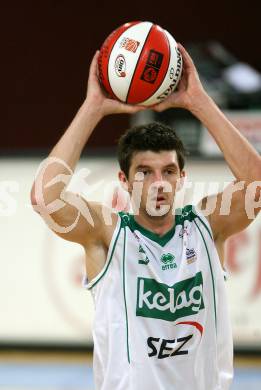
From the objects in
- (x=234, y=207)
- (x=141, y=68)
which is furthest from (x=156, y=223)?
(x=141, y=68)

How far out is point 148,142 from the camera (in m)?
3.63

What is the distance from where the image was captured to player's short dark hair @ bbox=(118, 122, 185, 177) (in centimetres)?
362

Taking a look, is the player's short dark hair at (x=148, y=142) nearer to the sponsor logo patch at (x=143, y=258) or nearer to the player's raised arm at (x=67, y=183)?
the player's raised arm at (x=67, y=183)

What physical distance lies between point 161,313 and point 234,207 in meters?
0.68

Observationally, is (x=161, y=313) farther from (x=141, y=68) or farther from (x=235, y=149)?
(x=141, y=68)

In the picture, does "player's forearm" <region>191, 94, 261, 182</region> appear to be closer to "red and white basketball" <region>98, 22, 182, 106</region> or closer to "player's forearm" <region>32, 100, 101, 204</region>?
"red and white basketball" <region>98, 22, 182, 106</region>

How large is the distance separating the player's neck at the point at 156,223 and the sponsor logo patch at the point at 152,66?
2.30ft

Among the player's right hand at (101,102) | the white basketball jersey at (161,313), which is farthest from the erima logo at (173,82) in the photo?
the white basketball jersey at (161,313)

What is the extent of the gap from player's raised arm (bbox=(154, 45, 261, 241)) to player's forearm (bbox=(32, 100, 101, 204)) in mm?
390

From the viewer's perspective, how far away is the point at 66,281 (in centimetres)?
761

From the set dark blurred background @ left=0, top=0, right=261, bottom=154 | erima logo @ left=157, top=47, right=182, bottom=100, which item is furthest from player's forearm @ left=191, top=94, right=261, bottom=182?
dark blurred background @ left=0, top=0, right=261, bottom=154

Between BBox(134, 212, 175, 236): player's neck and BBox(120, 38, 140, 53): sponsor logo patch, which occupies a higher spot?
BBox(120, 38, 140, 53): sponsor logo patch

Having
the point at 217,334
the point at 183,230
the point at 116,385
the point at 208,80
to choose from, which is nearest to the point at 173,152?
the point at 183,230

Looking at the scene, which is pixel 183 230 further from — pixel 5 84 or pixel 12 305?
pixel 5 84
